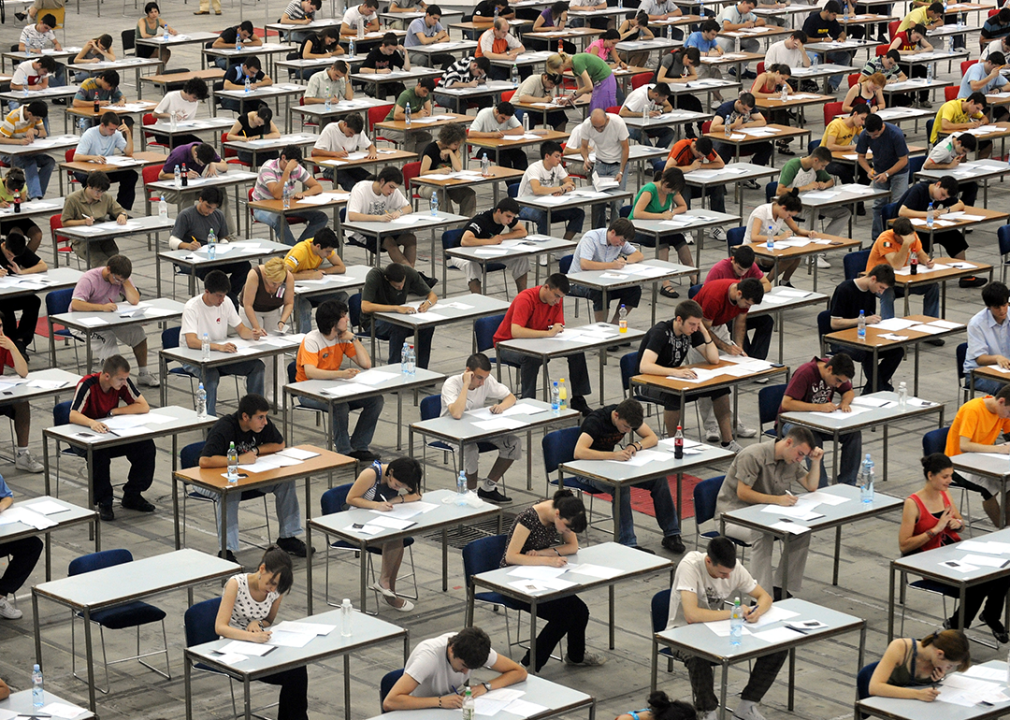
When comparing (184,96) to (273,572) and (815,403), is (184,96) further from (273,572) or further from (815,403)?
(273,572)

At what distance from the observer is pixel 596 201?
59.0 ft

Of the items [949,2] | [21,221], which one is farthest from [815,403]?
[949,2]

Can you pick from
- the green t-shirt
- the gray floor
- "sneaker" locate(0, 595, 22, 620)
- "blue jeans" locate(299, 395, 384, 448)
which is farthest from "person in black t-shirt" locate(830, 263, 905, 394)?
the green t-shirt

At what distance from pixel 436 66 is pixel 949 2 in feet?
30.6

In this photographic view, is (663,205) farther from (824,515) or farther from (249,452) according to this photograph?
(249,452)

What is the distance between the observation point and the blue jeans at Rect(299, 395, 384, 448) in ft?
42.9

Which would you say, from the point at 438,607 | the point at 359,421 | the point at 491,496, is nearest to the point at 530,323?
the point at 359,421

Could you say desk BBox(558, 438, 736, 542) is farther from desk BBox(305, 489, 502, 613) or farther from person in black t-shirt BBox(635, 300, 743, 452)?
person in black t-shirt BBox(635, 300, 743, 452)

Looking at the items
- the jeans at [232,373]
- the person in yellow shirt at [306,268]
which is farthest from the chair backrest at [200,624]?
A: the person in yellow shirt at [306,268]

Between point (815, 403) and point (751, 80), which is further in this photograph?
point (751, 80)

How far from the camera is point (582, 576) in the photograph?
32.7ft

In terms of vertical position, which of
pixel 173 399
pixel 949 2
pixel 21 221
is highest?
pixel 949 2

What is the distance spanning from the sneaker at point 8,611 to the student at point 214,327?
2.88 m

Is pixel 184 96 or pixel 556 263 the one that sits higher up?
pixel 184 96
